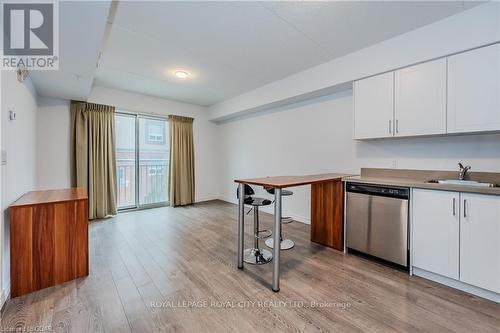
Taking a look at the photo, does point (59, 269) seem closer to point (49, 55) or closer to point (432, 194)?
point (49, 55)

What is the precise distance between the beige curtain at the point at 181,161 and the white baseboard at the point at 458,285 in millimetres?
4734

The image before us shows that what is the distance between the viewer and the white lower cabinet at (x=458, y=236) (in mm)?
1835

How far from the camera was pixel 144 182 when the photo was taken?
17.4 feet

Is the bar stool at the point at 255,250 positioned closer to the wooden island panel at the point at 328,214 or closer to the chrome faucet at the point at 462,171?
the wooden island panel at the point at 328,214

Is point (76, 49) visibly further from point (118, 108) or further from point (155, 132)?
point (155, 132)

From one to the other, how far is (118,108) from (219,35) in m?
3.28

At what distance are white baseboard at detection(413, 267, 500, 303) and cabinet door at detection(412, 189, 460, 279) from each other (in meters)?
0.08

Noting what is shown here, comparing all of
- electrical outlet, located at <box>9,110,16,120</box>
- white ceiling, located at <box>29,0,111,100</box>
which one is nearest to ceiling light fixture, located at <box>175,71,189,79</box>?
white ceiling, located at <box>29,0,111,100</box>

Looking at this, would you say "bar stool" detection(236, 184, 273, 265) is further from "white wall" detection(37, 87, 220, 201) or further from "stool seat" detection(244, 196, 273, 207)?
"white wall" detection(37, 87, 220, 201)

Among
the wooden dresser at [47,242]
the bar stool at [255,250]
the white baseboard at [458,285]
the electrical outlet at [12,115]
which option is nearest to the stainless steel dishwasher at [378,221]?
the white baseboard at [458,285]

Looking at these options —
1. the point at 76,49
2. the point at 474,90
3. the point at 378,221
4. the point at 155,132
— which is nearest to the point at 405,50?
the point at 474,90

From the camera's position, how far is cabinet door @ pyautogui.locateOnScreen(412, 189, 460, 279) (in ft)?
6.62

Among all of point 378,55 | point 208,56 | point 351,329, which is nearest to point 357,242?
point 351,329

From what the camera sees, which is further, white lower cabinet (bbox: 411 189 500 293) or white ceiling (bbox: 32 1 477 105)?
white ceiling (bbox: 32 1 477 105)
